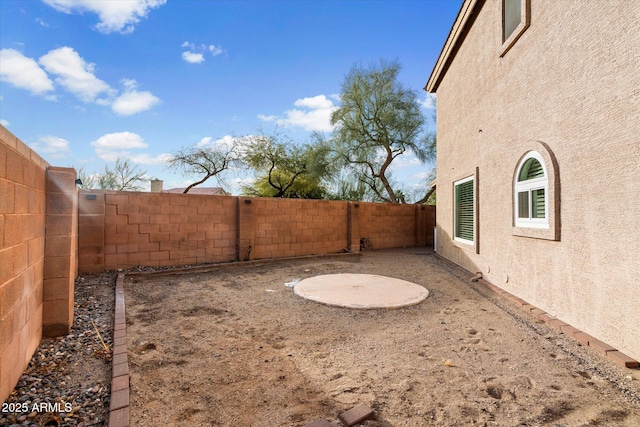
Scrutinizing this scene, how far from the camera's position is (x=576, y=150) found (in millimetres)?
3457

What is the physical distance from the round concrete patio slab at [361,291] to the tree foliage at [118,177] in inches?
495

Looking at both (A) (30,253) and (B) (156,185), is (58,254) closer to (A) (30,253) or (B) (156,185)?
(A) (30,253)

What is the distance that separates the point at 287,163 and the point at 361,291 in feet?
43.3

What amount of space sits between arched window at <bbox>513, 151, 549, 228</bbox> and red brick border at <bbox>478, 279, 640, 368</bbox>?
46.9 inches

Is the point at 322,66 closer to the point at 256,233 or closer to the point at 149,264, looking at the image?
the point at 256,233

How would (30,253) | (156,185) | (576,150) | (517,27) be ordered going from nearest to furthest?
(30,253) → (576,150) → (517,27) → (156,185)

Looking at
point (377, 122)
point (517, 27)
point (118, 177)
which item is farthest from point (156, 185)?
point (377, 122)

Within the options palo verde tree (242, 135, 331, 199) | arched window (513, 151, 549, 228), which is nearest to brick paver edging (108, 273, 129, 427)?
arched window (513, 151, 549, 228)

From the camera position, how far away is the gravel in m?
1.92

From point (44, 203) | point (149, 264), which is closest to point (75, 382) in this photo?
point (44, 203)

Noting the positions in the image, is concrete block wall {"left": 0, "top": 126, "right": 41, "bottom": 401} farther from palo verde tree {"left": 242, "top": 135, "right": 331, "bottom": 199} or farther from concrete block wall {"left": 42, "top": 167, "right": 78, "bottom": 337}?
palo verde tree {"left": 242, "top": 135, "right": 331, "bottom": 199}

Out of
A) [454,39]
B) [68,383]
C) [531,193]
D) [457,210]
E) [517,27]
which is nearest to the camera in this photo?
[68,383]

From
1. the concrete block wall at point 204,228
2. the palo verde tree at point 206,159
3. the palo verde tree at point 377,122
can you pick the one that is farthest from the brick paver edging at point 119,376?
the palo verde tree at point 377,122

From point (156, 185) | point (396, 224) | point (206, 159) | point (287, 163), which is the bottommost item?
point (396, 224)
